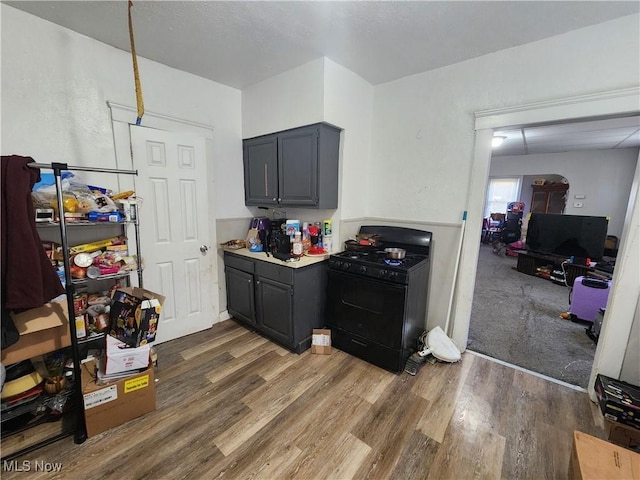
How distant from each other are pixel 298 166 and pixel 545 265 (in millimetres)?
5415

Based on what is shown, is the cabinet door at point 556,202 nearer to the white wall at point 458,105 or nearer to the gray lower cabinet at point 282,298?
the white wall at point 458,105

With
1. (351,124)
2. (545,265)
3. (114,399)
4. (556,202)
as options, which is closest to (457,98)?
(351,124)

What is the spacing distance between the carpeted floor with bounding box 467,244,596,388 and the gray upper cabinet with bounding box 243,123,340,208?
7.25ft

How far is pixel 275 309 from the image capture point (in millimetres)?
2549

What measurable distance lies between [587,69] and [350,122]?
69.2 inches

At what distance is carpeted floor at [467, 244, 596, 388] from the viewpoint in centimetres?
245

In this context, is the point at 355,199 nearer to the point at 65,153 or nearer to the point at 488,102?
the point at 488,102

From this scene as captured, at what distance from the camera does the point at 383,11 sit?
5.67ft

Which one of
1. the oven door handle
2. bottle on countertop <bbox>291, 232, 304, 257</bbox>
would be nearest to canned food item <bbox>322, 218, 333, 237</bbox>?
bottle on countertop <bbox>291, 232, 304, 257</bbox>

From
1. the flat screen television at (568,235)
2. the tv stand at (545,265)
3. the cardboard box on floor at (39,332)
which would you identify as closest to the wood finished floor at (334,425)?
the cardboard box on floor at (39,332)

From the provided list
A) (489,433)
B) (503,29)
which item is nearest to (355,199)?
(503,29)

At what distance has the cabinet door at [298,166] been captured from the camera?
97.2 inches

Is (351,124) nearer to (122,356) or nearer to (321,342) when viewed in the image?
(321,342)

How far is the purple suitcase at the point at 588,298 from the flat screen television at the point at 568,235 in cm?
172
